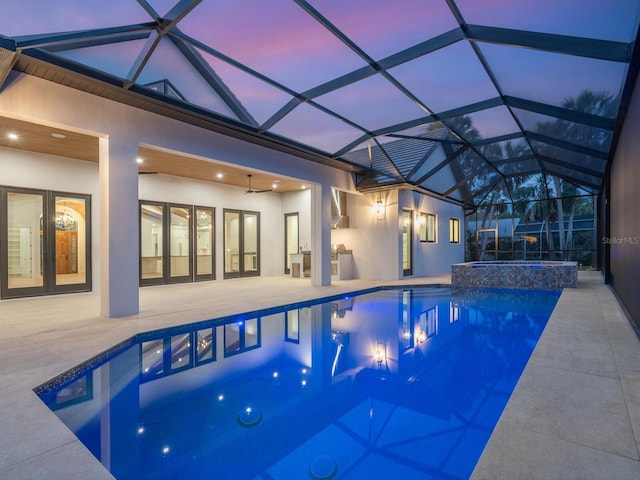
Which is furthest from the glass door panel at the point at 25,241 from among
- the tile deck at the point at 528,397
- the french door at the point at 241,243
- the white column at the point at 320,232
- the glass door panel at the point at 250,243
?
the white column at the point at 320,232

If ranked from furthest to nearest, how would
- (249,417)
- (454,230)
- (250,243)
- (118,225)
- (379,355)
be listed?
(454,230), (250,243), (118,225), (379,355), (249,417)

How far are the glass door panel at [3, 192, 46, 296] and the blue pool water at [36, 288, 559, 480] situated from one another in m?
5.14

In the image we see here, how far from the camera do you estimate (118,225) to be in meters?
5.66

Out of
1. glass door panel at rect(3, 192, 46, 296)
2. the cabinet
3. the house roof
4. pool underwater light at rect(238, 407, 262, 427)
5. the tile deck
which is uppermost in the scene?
the house roof

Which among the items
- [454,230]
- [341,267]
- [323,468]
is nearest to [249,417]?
[323,468]

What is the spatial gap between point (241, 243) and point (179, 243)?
7.29ft

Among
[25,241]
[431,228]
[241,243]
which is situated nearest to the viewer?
[25,241]

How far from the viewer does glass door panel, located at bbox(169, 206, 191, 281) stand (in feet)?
35.2

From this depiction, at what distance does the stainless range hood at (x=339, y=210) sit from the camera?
11969 mm

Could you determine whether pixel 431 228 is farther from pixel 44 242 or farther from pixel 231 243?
pixel 44 242

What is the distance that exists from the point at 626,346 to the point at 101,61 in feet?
23.9

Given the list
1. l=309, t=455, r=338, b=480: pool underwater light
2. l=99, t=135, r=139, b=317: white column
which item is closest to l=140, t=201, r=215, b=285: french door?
l=99, t=135, r=139, b=317: white column

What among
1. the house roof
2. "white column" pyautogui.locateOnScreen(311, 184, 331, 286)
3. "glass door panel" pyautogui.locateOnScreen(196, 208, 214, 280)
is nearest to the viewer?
the house roof

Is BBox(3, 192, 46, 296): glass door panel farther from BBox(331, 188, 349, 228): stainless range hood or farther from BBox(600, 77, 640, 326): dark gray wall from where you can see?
BBox(600, 77, 640, 326): dark gray wall
